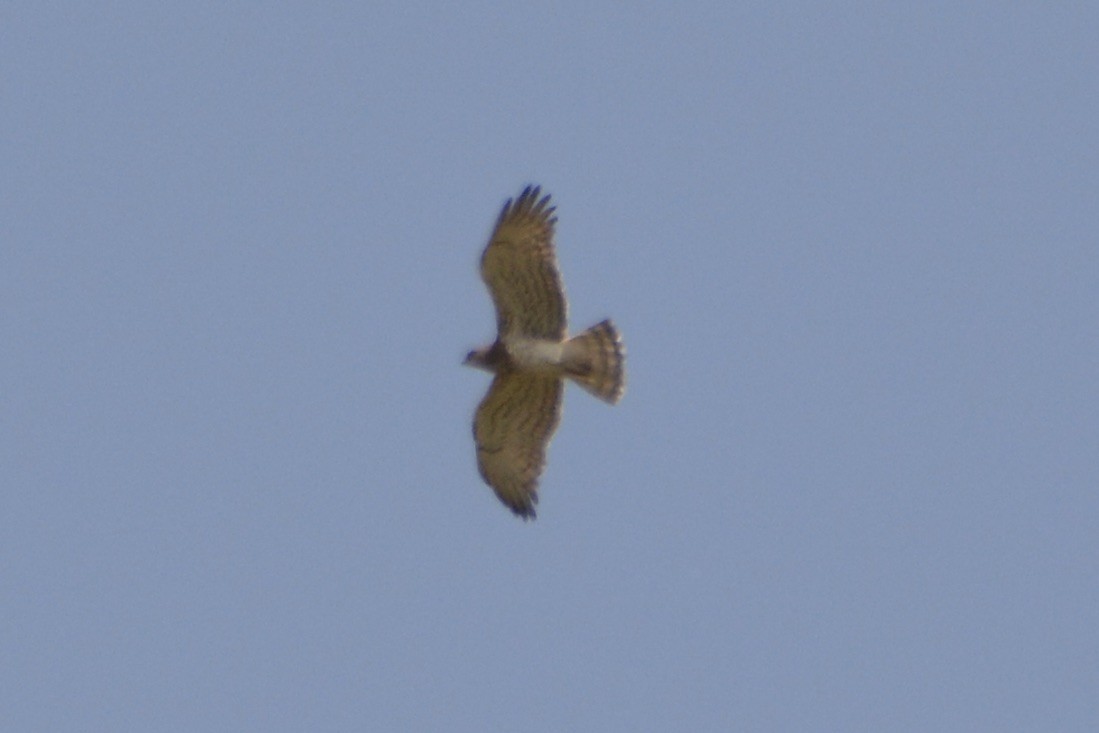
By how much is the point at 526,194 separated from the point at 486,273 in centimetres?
59

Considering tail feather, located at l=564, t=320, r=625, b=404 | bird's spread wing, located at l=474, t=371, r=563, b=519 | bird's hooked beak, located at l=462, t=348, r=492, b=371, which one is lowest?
bird's spread wing, located at l=474, t=371, r=563, b=519

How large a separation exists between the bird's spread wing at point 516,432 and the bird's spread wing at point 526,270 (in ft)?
1.45

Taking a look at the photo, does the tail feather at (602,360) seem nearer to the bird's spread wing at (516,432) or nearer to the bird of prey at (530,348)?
the bird of prey at (530,348)

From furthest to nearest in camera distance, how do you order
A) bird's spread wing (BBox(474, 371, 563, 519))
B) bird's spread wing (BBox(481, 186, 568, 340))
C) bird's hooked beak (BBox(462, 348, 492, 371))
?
bird's spread wing (BBox(474, 371, 563, 519)) → bird's hooked beak (BBox(462, 348, 492, 371)) → bird's spread wing (BBox(481, 186, 568, 340))

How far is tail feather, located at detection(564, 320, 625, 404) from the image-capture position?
17547 mm

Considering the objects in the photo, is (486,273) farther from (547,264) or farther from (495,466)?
(495,466)

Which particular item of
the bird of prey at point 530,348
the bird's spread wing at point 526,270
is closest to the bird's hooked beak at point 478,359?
the bird of prey at point 530,348

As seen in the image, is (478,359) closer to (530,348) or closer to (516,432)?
(530,348)

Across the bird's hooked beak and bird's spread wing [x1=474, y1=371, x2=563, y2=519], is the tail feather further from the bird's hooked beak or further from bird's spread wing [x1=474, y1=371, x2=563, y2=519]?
the bird's hooked beak

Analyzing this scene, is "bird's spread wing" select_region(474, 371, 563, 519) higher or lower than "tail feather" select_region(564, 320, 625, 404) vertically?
lower

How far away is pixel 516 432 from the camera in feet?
59.5

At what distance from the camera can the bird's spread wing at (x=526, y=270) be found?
17281 mm

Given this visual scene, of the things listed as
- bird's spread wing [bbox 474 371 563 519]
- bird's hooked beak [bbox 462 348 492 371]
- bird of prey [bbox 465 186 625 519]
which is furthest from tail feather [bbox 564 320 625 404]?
bird's hooked beak [bbox 462 348 492 371]

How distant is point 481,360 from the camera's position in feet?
58.3
